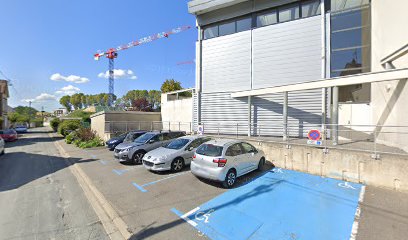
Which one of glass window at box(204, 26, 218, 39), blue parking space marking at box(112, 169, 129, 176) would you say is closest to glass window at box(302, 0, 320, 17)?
glass window at box(204, 26, 218, 39)

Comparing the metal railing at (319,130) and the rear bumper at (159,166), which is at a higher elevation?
the metal railing at (319,130)

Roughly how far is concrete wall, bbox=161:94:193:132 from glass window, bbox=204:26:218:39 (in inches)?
223

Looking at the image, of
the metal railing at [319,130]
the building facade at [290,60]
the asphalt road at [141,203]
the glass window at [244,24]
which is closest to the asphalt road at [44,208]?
the asphalt road at [141,203]

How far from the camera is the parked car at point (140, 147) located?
32.5 feet

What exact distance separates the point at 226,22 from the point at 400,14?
32.1 ft

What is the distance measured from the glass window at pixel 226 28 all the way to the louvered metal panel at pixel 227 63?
39cm

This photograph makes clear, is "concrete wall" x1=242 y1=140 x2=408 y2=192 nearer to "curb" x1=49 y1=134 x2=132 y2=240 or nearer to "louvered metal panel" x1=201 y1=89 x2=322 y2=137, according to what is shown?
"louvered metal panel" x1=201 y1=89 x2=322 y2=137

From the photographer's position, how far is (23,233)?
431 cm

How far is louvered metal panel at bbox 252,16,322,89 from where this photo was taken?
39.4 ft

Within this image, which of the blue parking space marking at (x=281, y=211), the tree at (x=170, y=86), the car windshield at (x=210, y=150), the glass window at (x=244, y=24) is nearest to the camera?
the blue parking space marking at (x=281, y=211)

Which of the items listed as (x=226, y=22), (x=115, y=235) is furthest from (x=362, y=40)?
(x=115, y=235)

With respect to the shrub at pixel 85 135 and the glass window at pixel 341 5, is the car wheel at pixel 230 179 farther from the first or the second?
the shrub at pixel 85 135

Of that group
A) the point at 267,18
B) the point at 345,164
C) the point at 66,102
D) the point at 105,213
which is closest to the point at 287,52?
the point at 267,18

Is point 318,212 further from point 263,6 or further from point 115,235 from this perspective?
point 263,6
